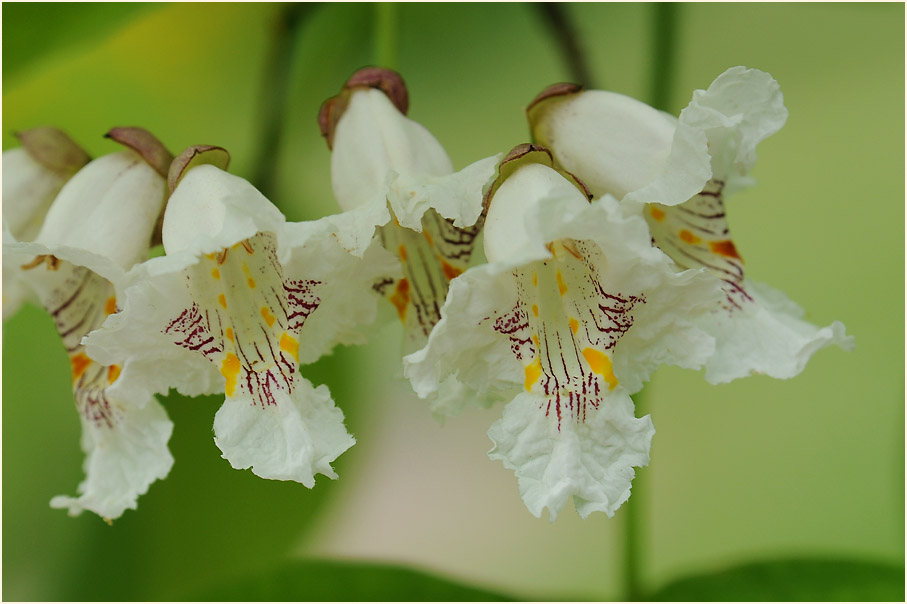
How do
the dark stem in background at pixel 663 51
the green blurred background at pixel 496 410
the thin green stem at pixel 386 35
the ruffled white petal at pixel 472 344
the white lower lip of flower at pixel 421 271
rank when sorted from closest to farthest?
the ruffled white petal at pixel 472 344 < the white lower lip of flower at pixel 421 271 < the thin green stem at pixel 386 35 < the dark stem in background at pixel 663 51 < the green blurred background at pixel 496 410

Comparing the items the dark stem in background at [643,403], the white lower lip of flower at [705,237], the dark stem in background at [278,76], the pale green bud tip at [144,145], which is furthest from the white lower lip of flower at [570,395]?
the dark stem in background at [278,76]

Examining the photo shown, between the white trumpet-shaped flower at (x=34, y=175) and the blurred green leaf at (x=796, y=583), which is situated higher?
the white trumpet-shaped flower at (x=34, y=175)

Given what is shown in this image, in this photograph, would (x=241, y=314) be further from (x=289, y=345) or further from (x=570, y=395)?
(x=570, y=395)

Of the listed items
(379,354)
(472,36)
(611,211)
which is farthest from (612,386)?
(472,36)

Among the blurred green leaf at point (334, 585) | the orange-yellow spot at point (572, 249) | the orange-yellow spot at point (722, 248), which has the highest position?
the orange-yellow spot at point (572, 249)

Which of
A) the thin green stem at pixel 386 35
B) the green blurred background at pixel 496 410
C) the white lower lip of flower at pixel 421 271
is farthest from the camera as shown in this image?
the green blurred background at pixel 496 410

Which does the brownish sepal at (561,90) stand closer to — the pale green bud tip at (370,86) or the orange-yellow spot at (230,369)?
the pale green bud tip at (370,86)

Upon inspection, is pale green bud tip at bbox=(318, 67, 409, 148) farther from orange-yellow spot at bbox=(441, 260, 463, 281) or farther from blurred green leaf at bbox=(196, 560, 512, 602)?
blurred green leaf at bbox=(196, 560, 512, 602)
